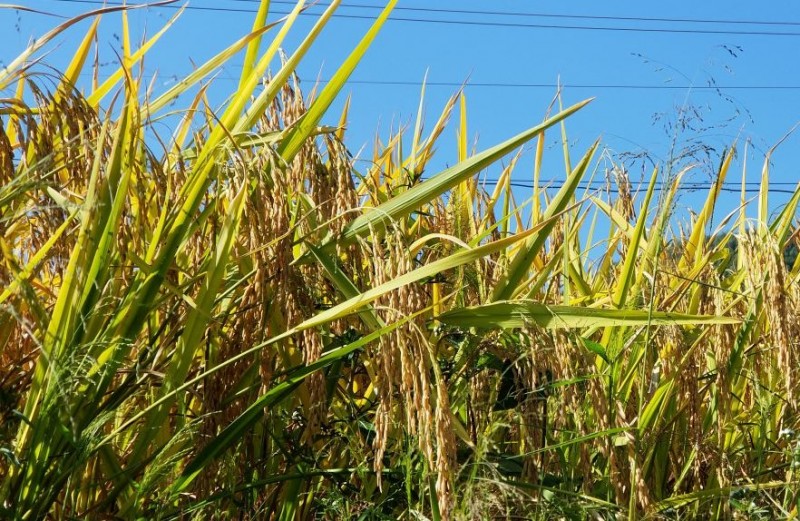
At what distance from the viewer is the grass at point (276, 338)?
1.28 meters

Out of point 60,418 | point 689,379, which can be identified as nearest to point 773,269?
point 689,379

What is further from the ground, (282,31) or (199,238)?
(282,31)

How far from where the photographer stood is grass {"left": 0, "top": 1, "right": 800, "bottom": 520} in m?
1.28

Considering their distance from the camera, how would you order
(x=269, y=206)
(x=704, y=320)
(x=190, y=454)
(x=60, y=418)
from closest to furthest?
(x=60, y=418), (x=269, y=206), (x=704, y=320), (x=190, y=454)

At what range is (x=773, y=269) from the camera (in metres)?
1.72

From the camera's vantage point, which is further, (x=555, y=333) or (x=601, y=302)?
(x=601, y=302)

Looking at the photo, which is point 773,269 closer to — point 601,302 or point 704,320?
point 704,320

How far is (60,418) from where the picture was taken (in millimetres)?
1272

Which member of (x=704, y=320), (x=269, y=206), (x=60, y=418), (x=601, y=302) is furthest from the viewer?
(x=601, y=302)

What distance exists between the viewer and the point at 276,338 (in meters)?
1.32

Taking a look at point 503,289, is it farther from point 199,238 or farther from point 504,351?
point 199,238

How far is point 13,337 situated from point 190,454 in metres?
0.34

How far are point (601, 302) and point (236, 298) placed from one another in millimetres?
816

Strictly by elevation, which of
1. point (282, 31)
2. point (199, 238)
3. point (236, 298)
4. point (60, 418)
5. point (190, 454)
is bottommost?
point (190, 454)
